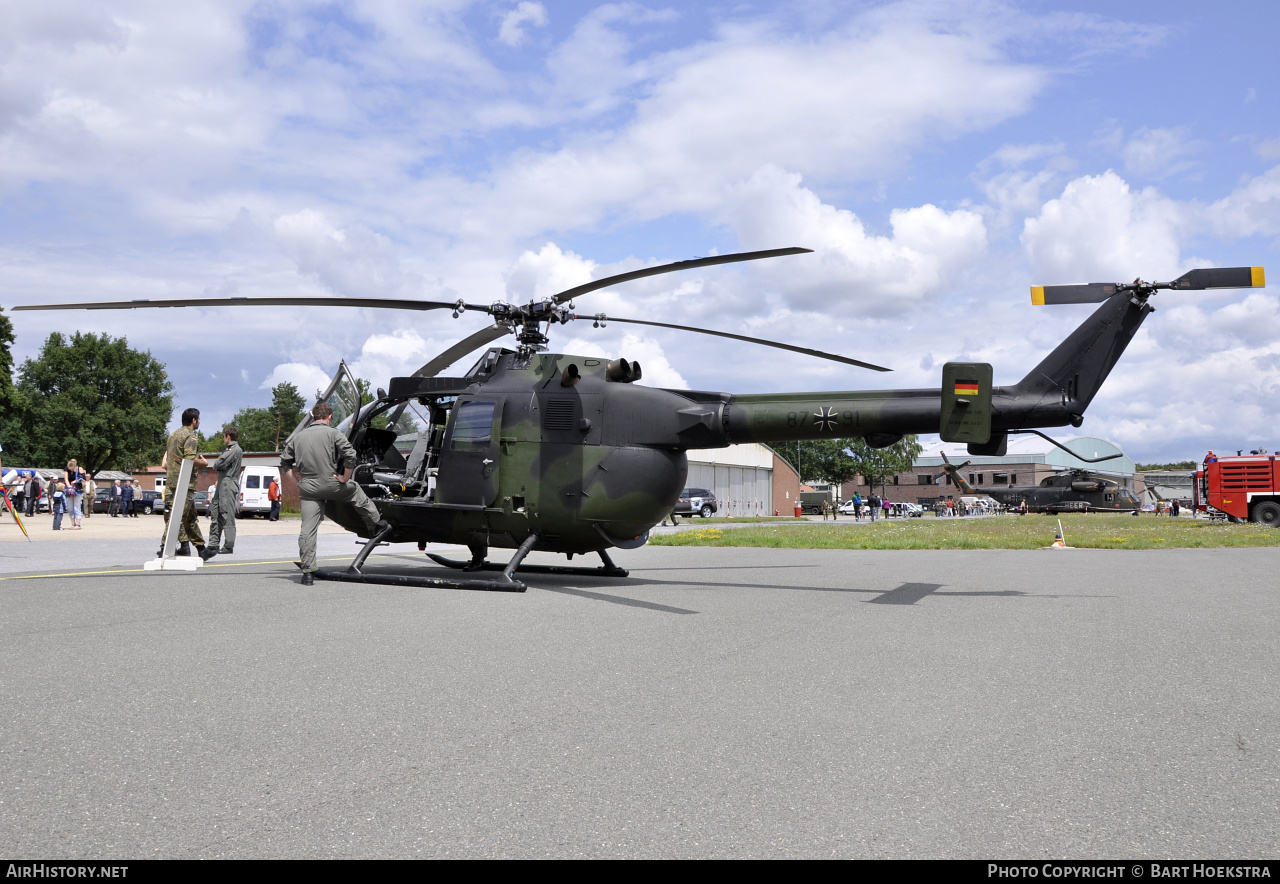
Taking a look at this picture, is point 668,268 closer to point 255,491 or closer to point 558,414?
point 558,414

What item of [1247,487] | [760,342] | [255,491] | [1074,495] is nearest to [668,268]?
[760,342]

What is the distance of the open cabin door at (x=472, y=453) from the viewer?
1051 cm

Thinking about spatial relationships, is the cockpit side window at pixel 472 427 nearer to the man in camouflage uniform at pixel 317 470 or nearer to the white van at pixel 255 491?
the man in camouflage uniform at pixel 317 470

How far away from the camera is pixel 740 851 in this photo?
267cm

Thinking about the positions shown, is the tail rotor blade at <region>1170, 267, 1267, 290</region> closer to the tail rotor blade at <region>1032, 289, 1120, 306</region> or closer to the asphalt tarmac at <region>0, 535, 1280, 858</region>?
the tail rotor blade at <region>1032, 289, 1120, 306</region>

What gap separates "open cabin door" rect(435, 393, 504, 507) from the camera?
10.5 meters

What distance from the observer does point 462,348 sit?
1169 cm

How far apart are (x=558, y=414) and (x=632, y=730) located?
675 cm

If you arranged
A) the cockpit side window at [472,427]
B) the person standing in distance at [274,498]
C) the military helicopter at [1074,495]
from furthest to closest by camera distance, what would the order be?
1. the military helicopter at [1074,495]
2. the person standing in distance at [274,498]
3. the cockpit side window at [472,427]

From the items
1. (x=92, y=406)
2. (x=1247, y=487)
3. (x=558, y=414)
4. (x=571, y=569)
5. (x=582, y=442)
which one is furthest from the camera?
(x=92, y=406)

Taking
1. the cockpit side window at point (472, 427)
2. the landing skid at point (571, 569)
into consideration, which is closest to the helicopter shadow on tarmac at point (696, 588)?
the landing skid at point (571, 569)

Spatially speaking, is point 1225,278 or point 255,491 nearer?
point 1225,278

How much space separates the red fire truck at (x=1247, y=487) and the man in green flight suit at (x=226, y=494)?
3252 cm
